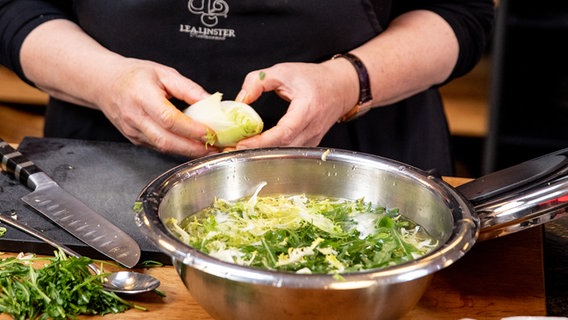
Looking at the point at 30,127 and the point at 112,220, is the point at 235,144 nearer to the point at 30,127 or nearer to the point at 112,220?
the point at 112,220

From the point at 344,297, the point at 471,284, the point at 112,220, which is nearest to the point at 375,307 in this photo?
the point at 344,297

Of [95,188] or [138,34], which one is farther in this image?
[138,34]

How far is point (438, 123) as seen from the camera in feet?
7.17

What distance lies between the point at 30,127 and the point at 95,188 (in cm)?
224

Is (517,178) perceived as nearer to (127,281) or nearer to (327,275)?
(327,275)

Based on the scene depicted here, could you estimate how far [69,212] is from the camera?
61.7 inches

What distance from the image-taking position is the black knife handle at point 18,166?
5.53 feet

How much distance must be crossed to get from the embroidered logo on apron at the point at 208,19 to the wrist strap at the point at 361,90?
0.24 metres

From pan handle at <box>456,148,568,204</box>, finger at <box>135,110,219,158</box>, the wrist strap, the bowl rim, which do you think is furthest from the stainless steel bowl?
the wrist strap

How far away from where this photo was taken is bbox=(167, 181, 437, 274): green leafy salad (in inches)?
47.5

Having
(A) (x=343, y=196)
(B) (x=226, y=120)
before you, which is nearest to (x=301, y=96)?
(B) (x=226, y=120)

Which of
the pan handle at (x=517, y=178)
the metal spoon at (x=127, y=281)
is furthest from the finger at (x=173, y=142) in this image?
the pan handle at (x=517, y=178)

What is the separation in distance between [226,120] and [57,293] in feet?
1.51

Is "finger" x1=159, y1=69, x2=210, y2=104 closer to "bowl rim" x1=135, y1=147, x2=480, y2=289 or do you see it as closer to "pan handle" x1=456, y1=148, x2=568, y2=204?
"bowl rim" x1=135, y1=147, x2=480, y2=289
